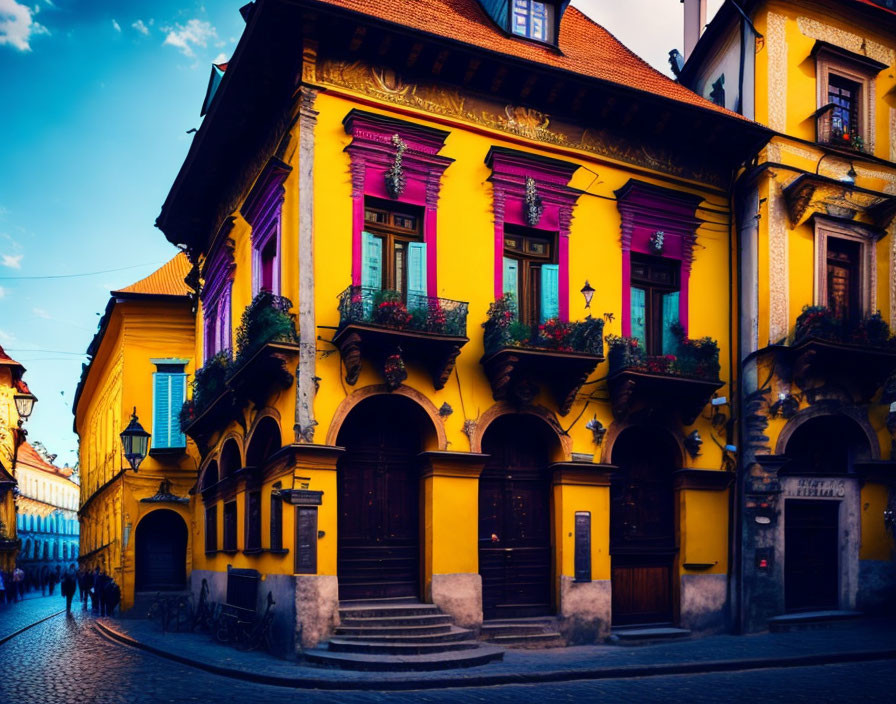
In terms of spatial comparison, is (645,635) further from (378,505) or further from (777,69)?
(777,69)

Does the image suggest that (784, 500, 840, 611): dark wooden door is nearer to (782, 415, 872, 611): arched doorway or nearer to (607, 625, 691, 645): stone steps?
(782, 415, 872, 611): arched doorway

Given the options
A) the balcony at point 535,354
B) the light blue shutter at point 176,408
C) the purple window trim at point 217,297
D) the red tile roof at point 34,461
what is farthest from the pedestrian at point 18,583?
the balcony at point 535,354

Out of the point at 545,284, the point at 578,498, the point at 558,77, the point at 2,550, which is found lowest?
the point at 2,550

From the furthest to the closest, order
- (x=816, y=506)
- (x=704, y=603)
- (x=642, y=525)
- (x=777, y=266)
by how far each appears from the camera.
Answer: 1. (x=816, y=506)
2. (x=777, y=266)
3. (x=642, y=525)
4. (x=704, y=603)

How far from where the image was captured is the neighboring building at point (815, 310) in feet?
63.6

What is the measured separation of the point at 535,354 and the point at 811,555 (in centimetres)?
782

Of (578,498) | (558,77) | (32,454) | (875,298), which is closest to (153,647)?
(578,498)

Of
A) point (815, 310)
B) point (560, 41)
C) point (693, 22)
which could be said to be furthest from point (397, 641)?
point (693, 22)

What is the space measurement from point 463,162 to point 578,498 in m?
6.40

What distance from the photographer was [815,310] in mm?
19375

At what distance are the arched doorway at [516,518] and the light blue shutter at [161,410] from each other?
44.9ft

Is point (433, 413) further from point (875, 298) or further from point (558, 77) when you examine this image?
point (875, 298)

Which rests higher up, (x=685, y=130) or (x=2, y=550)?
(x=685, y=130)

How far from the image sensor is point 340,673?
14008 millimetres
